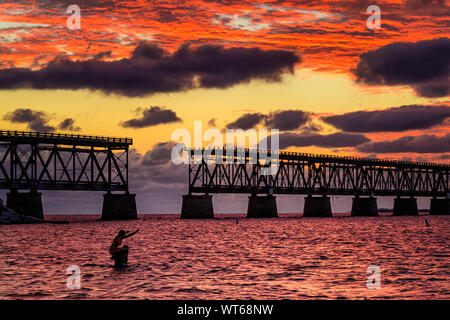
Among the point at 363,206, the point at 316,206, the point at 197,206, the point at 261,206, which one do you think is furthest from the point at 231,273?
the point at 363,206

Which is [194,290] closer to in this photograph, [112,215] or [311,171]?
Answer: [112,215]

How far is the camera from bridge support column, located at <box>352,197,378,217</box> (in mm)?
164875

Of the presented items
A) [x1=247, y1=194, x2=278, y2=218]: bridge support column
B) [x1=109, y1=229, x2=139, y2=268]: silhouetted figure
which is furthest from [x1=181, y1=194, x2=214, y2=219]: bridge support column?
[x1=109, y1=229, x2=139, y2=268]: silhouetted figure

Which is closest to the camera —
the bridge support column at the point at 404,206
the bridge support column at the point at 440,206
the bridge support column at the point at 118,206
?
the bridge support column at the point at 118,206

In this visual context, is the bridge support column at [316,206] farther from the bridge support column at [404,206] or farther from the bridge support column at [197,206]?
the bridge support column at [404,206]

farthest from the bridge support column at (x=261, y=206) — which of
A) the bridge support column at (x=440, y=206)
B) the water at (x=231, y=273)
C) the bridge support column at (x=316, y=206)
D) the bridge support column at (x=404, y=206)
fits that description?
the water at (x=231, y=273)

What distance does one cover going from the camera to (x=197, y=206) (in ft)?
396

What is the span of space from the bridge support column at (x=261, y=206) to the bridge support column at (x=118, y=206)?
35.5 m

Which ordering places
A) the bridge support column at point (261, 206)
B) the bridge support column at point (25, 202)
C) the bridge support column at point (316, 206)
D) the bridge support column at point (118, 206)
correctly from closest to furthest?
1. the bridge support column at point (25, 202)
2. the bridge support column at point (118, 206)
3. the bridge support column at point (261, 206)
4. the bridge support column at point (316, 206)

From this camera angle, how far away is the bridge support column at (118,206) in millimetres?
104250

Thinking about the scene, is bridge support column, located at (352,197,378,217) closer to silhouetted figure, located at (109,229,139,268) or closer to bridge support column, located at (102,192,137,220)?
bridge support column, located at (102,192,137,220)

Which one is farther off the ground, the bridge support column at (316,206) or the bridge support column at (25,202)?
the bridge support column at (25,202)

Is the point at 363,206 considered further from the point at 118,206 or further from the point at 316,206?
the point at 118,206
